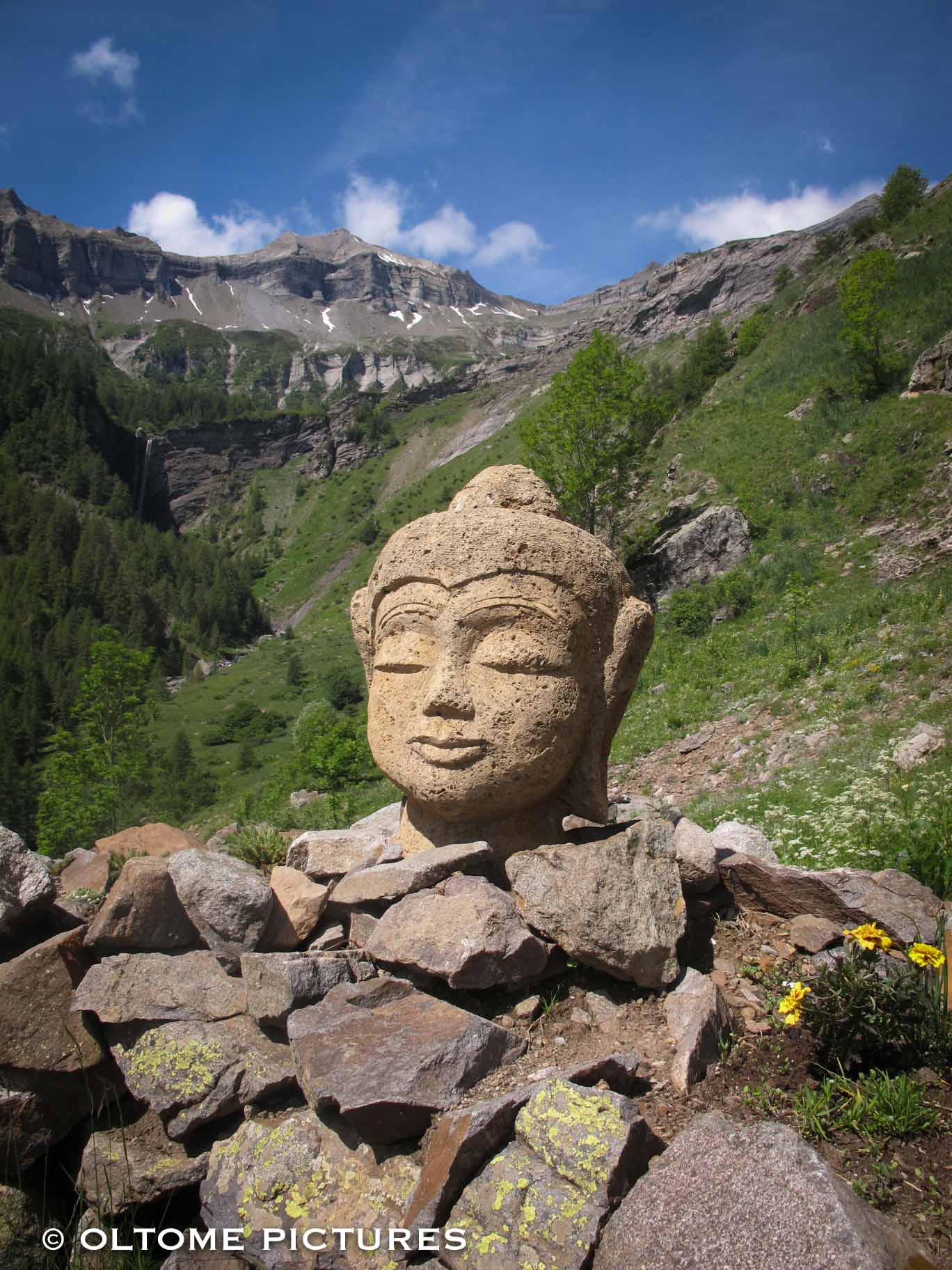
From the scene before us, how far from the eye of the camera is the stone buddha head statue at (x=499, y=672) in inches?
185

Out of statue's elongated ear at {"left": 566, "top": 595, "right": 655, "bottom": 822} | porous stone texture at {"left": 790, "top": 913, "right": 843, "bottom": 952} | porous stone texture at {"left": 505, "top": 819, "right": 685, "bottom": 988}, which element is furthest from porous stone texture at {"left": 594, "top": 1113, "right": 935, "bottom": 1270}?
statue's elongated ear at {"left": 566, "top": 595, "right": 655, "bottom": 822}

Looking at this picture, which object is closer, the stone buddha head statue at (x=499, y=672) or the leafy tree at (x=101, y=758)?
the stone buddha head statue at (x=499, y=672)

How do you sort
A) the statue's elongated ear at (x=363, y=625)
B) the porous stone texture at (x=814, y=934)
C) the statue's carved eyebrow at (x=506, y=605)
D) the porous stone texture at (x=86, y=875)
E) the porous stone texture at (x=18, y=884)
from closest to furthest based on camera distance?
the porous stone texture at (x=814, y=934)
the porous stone texture at (x=18, y=884)
the statue's carved eyebrow at (x=506, y=605)
the statue's elongated ear at (x=363, y=625)
the porous stone texture at (x=86, y=875)

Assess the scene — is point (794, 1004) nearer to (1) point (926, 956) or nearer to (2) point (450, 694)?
(1) point (926, 956)

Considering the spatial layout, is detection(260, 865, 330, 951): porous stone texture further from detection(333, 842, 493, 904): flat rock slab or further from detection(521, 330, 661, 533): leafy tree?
detection(521, 330, 661, 533): leafy tree

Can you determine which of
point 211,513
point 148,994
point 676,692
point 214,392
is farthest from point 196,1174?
point 214,392

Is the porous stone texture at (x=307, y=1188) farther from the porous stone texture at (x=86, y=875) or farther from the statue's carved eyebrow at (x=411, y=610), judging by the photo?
the porous stone texture at (x=86, y=875)

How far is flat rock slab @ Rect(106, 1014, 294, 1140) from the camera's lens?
3641 millimetres

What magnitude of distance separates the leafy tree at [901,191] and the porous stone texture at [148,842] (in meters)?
53.9

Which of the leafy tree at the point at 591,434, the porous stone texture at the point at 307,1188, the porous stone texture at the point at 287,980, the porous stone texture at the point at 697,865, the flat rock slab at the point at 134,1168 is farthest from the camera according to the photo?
the leafy tree at the point at 591,434

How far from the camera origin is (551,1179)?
2701 mm

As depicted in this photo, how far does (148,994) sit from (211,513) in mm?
123098

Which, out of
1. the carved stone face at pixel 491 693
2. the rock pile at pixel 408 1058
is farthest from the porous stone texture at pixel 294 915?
the carved stone face at pixel 491 693

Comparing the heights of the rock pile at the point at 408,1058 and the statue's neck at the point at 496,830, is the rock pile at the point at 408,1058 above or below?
below
